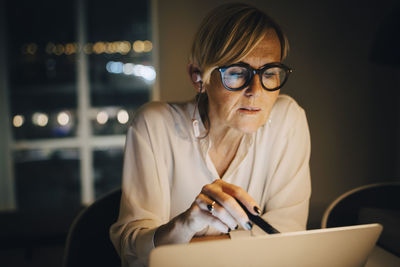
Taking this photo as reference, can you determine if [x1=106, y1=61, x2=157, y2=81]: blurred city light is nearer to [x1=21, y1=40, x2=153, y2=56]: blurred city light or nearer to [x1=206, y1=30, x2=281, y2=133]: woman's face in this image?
[x1=21, y1=40, x2=153, y2=56]: blurred city light

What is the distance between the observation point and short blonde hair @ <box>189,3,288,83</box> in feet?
3.02

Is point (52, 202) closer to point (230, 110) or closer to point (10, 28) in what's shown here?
point (10, 28)

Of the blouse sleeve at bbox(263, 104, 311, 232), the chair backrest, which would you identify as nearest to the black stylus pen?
the blouse sleeve at bbox(263, 104, 311, 232)

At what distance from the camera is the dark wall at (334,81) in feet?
7.86

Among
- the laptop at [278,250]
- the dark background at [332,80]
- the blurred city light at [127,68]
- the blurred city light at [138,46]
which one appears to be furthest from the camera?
the blurred city light at [127,68]

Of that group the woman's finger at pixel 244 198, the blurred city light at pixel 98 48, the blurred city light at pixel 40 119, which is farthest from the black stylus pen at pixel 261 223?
the blurred city light at pixel 40 119

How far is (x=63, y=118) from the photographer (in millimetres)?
4230

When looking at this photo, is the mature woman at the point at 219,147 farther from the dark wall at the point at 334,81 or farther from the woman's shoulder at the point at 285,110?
the dark wall at the point at 334,81

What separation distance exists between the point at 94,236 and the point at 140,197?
271 millimetres

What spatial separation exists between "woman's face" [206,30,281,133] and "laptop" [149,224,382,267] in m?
0.50

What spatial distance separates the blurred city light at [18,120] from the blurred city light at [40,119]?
36 centimetres

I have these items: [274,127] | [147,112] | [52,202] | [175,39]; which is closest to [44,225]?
[52,202]

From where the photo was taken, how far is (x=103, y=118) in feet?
14.0

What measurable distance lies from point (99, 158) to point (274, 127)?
4.03m
